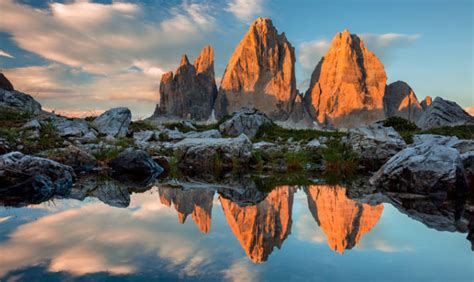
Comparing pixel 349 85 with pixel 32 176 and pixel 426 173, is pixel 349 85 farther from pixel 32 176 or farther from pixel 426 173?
pixel 32 176

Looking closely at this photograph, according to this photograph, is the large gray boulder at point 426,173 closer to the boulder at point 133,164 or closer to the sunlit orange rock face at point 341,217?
the sunlit orange rock face at point 341,217

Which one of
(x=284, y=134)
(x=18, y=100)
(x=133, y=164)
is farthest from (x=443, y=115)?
(x=18, y=100)

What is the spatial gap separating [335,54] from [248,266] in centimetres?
14132

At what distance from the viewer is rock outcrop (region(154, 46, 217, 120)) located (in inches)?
5797

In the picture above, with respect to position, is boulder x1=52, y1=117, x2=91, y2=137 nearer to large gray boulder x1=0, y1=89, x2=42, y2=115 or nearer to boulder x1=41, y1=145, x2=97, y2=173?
boulder x1=41, y1=145, x2=97, y2=173

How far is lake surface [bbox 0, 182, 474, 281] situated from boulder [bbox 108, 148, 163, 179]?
5.43m

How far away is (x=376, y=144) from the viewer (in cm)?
1334

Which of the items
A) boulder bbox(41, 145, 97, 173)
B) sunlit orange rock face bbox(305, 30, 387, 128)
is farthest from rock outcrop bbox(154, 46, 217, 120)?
boulder bbox(41, 145, 97, 173)

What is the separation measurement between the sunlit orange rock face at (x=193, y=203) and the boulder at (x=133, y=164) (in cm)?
381

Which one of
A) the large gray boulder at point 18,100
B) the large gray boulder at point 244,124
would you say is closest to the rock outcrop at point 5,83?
the large gray boulder at point 18,100

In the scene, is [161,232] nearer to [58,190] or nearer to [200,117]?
[58,190]

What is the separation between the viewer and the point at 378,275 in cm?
256

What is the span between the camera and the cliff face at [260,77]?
442 ft

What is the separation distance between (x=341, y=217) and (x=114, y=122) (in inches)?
809
